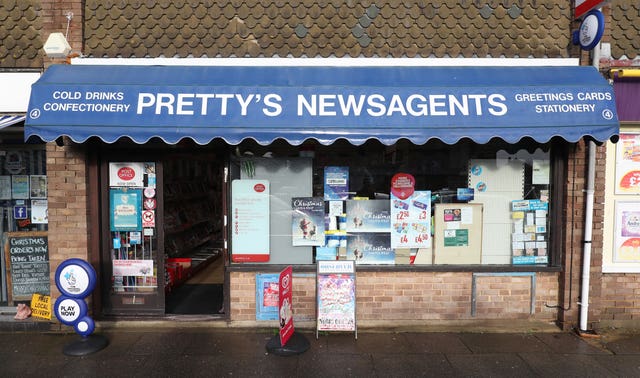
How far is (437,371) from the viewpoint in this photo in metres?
4.30

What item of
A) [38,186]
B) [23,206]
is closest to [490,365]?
[38,186]

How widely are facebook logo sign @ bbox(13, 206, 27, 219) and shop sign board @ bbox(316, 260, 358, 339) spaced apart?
14.4 feet

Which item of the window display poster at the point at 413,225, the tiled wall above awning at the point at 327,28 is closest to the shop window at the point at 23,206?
the tiled wall above awning at the point at 327,28

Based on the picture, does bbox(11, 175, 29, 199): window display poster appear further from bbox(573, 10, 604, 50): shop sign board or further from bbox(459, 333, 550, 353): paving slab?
bbox(573, 10, 604, 50): shop sign board

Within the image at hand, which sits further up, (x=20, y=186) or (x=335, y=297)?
(x=20, y=186)

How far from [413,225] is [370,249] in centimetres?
68

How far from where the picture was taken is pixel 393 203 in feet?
18.5

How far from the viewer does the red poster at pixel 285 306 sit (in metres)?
4.58

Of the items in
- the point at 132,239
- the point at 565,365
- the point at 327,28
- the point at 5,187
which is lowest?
the point at 565,365

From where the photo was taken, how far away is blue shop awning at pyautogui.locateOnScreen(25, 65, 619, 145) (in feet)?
14.8

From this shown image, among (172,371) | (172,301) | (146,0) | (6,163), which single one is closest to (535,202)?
(172,371)

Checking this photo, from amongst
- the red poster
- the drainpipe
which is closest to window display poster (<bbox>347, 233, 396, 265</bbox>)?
the red poster

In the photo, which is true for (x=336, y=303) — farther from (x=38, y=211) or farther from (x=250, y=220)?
(x=38, y=211)

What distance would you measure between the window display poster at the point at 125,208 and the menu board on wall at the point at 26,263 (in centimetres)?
121
